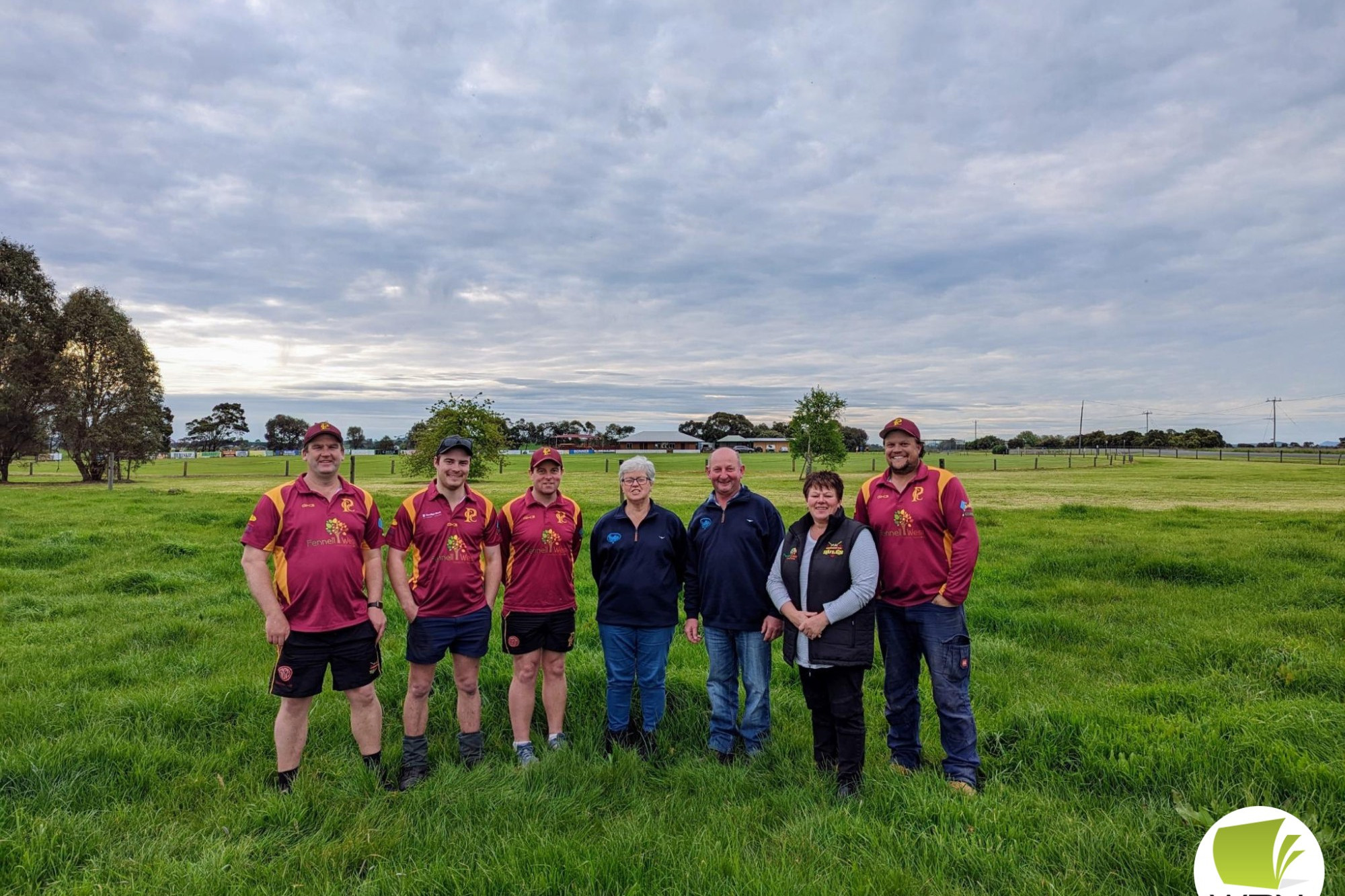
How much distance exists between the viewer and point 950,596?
4309 mm

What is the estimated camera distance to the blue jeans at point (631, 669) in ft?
16.4

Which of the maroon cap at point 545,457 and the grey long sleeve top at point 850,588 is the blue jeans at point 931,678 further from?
the maroon cap at point 545,457

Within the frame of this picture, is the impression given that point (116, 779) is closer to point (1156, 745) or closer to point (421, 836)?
point (421, 836)

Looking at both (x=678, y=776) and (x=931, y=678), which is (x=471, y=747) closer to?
(x=678, y=776)

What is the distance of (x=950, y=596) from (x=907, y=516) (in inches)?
22.1

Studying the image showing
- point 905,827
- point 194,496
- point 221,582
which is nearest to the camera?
point 905,827

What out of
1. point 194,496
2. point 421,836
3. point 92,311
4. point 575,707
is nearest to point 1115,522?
point 575,707

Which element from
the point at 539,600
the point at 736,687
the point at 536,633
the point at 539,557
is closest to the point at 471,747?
the point at 536,633

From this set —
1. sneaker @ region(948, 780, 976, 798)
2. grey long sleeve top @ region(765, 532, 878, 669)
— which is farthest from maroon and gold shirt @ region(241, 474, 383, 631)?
sneaker @ region(948, 780, 976, 798)

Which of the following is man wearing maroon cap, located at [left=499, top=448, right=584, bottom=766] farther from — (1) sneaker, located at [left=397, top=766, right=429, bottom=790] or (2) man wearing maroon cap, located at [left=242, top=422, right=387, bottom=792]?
(2) man wearing maroon cap, located at [left=242, top=422, right=387, bottom=792]

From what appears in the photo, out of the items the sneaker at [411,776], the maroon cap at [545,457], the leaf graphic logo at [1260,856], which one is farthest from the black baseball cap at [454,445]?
the leaf graphic logo at [1260,856]

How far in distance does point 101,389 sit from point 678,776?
47708 mm

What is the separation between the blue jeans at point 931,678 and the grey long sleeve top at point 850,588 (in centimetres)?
42

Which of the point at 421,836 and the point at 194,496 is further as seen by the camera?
the point at 194,496
